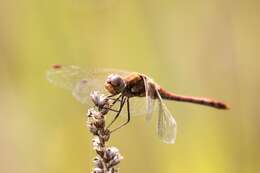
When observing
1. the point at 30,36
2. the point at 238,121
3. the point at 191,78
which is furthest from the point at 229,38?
the point at 30,36

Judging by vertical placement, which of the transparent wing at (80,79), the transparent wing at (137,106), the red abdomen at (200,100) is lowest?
the red abdomen at (200,100)

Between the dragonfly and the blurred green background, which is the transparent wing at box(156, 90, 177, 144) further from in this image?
the blurred green background

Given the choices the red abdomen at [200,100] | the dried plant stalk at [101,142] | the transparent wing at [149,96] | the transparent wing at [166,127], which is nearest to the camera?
the dried plant stalk at [101,142]

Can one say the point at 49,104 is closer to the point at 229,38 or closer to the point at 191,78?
the point at 191,78

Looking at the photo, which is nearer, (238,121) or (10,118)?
(238,121)

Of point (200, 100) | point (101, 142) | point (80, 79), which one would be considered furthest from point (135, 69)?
point (101, 142)

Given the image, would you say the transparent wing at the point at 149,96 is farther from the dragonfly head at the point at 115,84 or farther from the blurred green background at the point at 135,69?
the blurred green background at the point at 135,69

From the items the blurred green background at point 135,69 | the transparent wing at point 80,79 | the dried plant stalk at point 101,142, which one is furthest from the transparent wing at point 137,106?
the dried plant stalk at point 101,142
